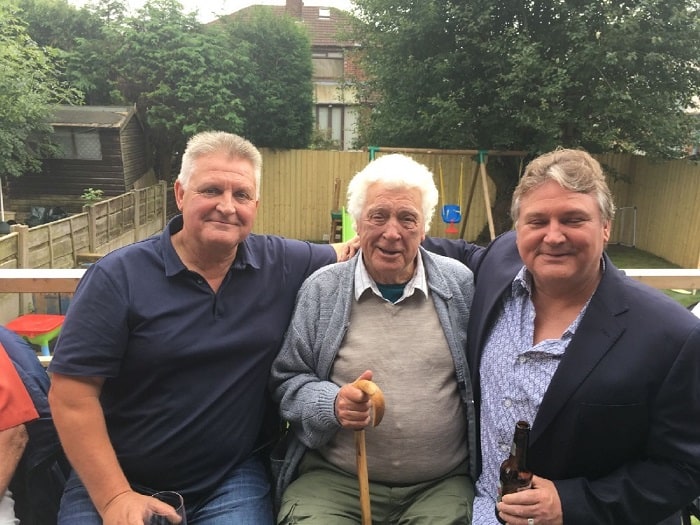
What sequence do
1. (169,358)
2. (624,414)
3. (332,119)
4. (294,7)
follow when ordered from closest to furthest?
1. (624,414)
2. (169,358)
3. (332,119)
4. (294,7)

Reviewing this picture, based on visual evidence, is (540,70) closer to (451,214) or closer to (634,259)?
(451,214)

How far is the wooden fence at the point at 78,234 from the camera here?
871 centimetres

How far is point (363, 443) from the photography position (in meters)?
1.76

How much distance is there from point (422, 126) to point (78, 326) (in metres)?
11.2

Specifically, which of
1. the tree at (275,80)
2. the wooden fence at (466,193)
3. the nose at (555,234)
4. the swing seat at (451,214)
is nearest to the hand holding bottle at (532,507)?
the nose at (555,234)

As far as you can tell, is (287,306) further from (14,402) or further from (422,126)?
(422,126)

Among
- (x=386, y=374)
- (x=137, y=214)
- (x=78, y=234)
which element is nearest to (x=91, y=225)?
(x=78, y=234)

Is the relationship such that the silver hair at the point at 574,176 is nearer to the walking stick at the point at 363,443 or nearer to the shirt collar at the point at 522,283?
the shirt collar at the point at 522,283

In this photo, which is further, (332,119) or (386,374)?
(332,119)

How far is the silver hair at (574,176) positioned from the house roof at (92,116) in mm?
15859

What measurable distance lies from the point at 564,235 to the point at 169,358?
1.32 m

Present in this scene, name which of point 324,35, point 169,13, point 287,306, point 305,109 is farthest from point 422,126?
point 324,35

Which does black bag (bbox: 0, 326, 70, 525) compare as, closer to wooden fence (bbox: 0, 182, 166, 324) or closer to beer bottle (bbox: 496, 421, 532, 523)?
beer bottle (bbox: 496, 421, 532, 523)

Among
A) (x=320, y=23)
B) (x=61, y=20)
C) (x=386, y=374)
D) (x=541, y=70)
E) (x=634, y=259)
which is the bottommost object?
(x=634, y=259)
